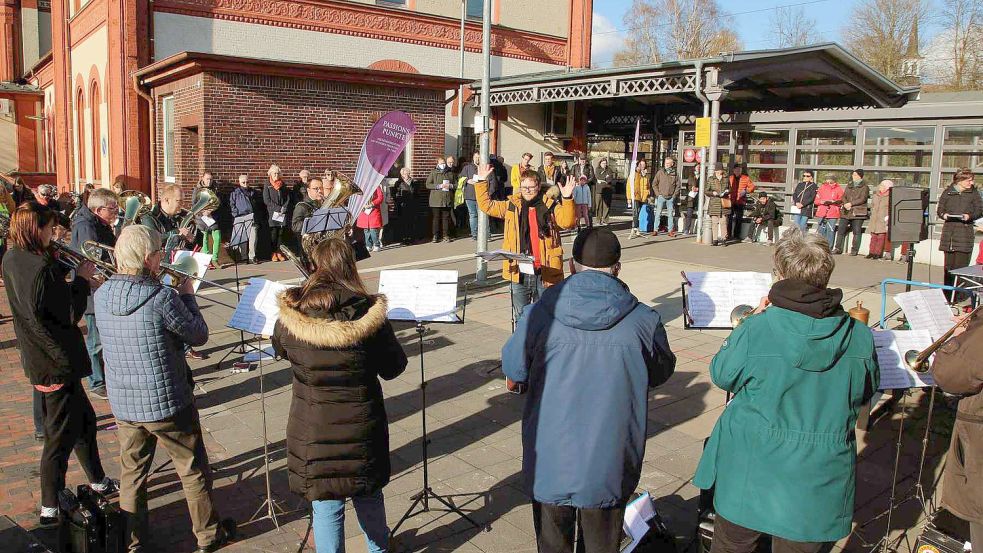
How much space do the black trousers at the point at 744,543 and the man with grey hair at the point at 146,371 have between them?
2.80m

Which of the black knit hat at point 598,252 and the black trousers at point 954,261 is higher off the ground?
the black knit hat at point 598,252

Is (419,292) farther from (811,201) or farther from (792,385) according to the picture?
(811,201)

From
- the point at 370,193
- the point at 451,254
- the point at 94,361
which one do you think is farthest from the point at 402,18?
the point at 94,361

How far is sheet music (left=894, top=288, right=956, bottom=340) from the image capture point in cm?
451

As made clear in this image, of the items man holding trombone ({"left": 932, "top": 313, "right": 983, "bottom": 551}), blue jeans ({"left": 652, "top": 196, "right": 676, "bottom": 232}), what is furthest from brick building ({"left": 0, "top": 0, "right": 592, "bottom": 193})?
man holding trombone ({"left": 932, "top": 313, "right": 983, "bottom": 551})

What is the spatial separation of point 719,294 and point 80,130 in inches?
997

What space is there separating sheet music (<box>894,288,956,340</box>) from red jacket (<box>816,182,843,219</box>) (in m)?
12.3

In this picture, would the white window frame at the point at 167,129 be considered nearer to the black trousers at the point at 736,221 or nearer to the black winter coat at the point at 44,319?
the black trousers at the point at 736,221

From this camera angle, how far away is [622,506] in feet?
10.5

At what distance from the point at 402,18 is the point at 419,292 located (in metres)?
18.2

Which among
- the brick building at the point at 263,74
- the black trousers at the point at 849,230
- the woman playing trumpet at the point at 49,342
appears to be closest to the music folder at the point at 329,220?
the woman playing trumpet at the point at 49,342

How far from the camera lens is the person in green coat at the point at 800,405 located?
2955mm

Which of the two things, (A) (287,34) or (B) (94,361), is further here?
(A) (287,34)

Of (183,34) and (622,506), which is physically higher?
(183,34)
